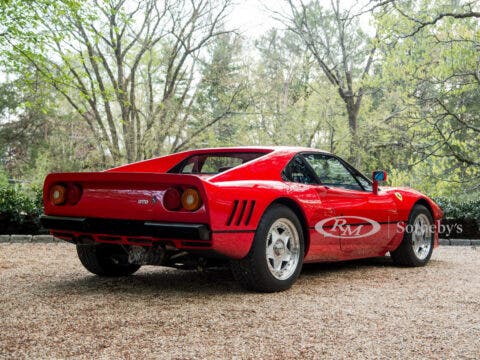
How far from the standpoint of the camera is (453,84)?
536 inches

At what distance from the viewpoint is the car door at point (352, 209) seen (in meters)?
5.28

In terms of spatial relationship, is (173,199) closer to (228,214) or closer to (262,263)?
(228,214)

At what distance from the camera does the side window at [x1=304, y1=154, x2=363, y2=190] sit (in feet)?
17.6

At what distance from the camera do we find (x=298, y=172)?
5059 millimetres

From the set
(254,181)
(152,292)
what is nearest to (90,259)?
(152,292)

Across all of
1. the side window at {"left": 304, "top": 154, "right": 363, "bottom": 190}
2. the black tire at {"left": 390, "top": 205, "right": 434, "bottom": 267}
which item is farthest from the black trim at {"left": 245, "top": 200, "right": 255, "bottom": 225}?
the black tire at {"left": 390, "top": 205, "right": 434, "bottom": 267}

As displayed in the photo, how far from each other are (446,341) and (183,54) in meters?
17.1

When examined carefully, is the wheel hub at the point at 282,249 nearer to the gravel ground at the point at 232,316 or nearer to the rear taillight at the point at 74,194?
the gravel ground at the point at 232,316

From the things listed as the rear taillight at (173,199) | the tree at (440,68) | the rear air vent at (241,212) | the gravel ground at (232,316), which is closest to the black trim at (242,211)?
the rear air vent at (241,212)

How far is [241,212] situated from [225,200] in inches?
7.9

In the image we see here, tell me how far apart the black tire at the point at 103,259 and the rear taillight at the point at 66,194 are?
64 centimetres

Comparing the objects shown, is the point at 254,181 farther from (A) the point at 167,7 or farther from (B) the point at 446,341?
(A) the point at 167,7

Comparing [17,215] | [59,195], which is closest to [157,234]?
[59,195]

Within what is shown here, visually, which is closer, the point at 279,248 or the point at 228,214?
the point at 228,214
